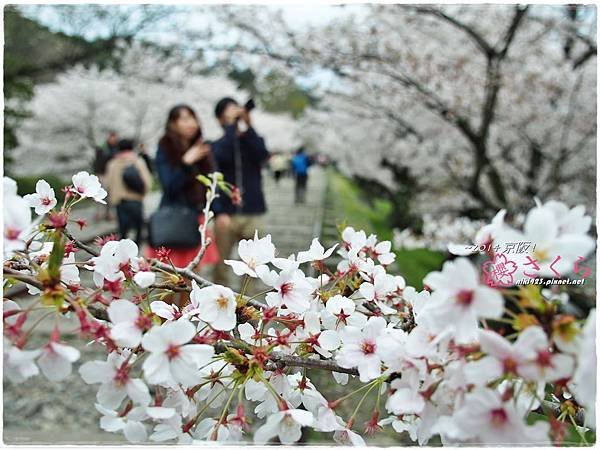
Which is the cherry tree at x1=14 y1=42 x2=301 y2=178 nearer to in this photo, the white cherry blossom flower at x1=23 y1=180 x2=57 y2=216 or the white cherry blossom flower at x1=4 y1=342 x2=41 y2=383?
the white cherry blossom flower at x1=23 y1=180 x2=57 y2=216

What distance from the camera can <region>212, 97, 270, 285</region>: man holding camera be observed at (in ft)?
13.4

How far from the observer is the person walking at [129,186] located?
5.34 meters

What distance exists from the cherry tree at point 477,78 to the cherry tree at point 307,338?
473 cm

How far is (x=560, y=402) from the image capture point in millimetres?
769

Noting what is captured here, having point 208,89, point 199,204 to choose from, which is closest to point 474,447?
point 199,204

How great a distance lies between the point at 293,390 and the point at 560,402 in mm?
349

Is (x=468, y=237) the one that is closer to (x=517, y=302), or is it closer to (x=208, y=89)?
(x=517, y=302)

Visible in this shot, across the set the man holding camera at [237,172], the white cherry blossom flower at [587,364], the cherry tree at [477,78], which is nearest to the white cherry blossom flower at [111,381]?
the white cherry blossom flower at [587,364]

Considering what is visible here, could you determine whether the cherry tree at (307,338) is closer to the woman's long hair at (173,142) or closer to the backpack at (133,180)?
the woman's long hair at (173,142)

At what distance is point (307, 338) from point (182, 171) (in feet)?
9.88

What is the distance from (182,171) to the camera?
3.70 m

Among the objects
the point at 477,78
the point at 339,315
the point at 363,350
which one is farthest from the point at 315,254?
the point at 477,78

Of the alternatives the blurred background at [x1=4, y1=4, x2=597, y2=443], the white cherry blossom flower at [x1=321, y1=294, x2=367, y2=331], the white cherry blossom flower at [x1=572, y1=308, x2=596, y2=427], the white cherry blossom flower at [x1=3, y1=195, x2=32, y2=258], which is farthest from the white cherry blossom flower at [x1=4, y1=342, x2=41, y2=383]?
the blurred background at [x1=4, y1=4, x2=597, y2=443]

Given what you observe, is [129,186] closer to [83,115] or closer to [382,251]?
[382,251]
